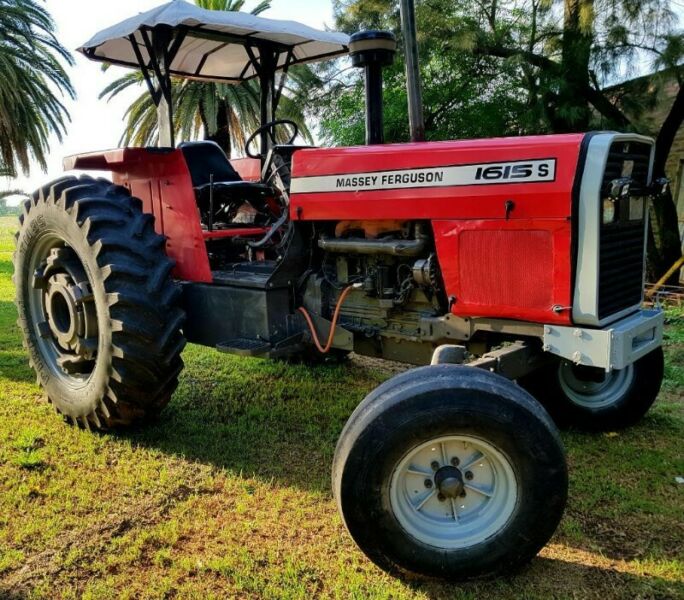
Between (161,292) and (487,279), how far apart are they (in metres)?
1.79

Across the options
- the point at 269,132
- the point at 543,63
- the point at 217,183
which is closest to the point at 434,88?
the point at 543,63

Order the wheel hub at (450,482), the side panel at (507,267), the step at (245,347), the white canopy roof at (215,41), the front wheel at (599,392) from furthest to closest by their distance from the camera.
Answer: the front wheel at (599,392)
the white canopy roof at (215,41)
the step at (245,347)
the side panel at (507,267)
the wheel hub at (450,482)

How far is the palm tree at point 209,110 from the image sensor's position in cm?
1307

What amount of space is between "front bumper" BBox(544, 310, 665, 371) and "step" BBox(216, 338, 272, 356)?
5.12 ft

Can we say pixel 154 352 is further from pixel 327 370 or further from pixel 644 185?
pixel 644 185

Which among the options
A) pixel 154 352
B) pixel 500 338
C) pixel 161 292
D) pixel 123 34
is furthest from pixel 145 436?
pixel 123 34

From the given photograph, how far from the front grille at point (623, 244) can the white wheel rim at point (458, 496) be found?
88cm

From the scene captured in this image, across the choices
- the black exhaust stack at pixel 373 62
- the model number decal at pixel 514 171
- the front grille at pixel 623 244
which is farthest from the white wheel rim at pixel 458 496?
the black exhaust stack at pixel 373 62

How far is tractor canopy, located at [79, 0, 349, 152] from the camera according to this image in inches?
149

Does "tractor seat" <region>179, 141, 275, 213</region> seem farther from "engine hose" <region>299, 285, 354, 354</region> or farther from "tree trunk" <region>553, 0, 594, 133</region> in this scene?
"tree trunk" <region>553, 0, 594, 133</region>

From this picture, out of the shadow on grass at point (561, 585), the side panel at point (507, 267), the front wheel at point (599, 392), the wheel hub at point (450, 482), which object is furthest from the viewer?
the front wheel at point (599, 392)

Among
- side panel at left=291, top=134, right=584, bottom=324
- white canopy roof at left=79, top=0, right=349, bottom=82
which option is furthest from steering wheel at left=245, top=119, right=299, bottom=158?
side panel at left=291, top=134, right=584, bottom=324

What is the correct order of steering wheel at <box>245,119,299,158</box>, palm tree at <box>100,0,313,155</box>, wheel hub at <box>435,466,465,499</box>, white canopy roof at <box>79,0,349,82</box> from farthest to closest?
palm tree at <box>100,0,313,155</box> < steering wheel at <box>245,119,299,158</box> < white canopy roof at <box>79,0,349,82</box> < wheel hub at <box>435,466,465,499</box>

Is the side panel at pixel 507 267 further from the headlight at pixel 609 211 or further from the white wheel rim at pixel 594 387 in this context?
the white wheel rim at pixel 594 387
